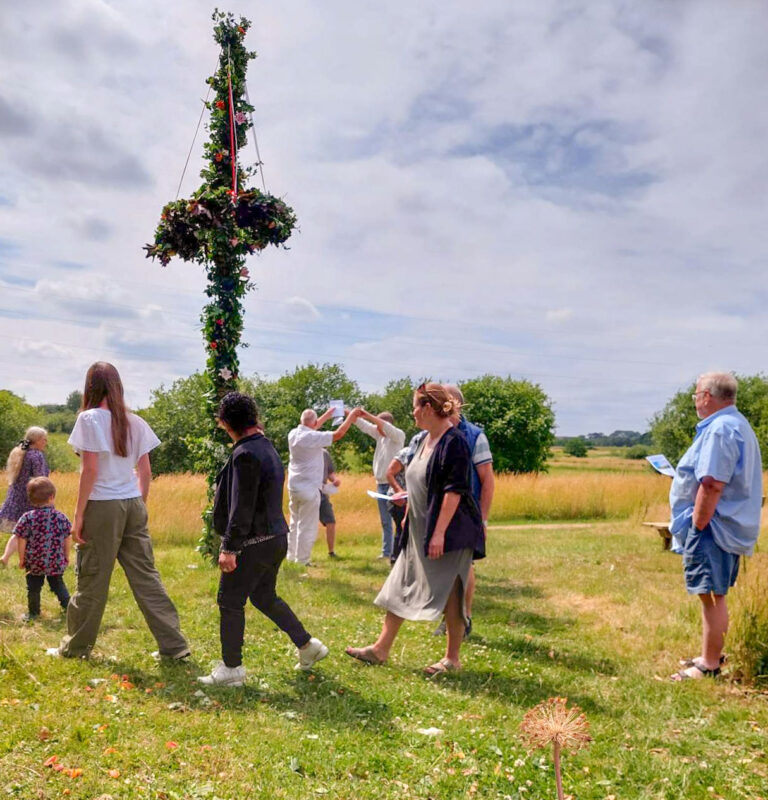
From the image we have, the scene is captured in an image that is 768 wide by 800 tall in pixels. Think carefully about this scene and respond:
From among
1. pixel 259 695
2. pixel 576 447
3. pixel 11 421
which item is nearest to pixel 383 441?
pixel 259 695

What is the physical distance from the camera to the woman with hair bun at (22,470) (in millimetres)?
8477

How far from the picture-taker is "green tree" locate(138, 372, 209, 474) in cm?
3981

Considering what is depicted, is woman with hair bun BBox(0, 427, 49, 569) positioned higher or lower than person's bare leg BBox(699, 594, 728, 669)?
higher

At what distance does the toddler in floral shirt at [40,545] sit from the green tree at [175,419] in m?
32.0

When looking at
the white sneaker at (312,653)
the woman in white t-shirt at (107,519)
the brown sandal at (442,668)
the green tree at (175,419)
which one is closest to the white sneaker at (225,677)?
the white sneaker at (312,653)

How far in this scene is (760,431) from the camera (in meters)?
41.4

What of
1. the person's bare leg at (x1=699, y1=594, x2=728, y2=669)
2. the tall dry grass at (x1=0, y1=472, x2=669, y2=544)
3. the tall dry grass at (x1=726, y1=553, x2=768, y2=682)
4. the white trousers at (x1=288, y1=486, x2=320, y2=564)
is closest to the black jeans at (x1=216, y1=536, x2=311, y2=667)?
the person's bare leg at (x1=699, y1=594, x2=728, y2=669)

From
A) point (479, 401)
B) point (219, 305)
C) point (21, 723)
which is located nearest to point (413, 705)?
point (21, 723)

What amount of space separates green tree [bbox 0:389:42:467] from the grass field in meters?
38.2

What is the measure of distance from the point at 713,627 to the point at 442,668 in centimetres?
199

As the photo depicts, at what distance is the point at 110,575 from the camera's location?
5281mm

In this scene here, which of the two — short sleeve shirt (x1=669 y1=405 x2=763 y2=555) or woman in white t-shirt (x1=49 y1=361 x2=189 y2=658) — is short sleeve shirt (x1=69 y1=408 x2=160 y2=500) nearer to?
woman in white t-shirt (x1=49 y1=361 x2=189 y2=658)

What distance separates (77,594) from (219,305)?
5.14 meters

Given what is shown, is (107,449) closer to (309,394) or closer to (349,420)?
(349,420)
